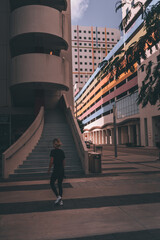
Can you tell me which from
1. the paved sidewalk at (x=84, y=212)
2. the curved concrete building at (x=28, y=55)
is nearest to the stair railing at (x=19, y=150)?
the paved sidewalk at (x=84, y=212)

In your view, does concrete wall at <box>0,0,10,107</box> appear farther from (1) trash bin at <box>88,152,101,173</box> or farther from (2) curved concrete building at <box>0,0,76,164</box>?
(1) trash bin at <box>88,152,101,173</box>

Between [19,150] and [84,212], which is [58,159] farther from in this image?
[19,150]

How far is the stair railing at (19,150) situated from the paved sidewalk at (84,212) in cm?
213

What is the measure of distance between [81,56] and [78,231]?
382ft

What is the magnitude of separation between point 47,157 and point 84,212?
315 inches

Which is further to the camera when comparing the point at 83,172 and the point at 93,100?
the point at 93,100

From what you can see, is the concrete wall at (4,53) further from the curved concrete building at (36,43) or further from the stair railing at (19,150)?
the stair railing at (19,150)

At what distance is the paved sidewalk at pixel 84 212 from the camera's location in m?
4.22

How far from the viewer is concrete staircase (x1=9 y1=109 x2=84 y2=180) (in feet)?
37.4

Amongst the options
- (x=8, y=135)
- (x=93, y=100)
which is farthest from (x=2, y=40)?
(x=93, y=100)

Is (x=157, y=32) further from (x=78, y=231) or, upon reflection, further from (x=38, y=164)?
(x=38, y=164)

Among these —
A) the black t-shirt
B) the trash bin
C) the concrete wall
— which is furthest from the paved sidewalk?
the concrete wall

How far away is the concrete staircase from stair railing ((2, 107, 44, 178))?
10.1 inches

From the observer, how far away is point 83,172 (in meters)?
11.8
